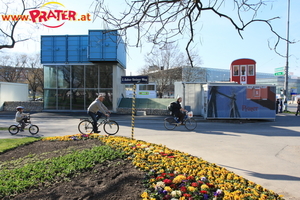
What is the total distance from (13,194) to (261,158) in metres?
6.17

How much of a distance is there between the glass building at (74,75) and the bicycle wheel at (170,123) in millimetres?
11989

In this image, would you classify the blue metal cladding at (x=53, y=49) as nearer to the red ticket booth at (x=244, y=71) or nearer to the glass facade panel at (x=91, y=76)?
the glass facade panel at (x=91, y=76)

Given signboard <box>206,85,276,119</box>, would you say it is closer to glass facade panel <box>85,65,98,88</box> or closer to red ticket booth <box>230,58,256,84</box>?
red ticket booth <box>230,58,256,84</box>

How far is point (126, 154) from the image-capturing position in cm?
549

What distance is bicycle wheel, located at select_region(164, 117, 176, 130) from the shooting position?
12.8 m

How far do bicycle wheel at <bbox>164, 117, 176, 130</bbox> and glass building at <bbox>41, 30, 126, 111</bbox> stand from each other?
12.0 meters

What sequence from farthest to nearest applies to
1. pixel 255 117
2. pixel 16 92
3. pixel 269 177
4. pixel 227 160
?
pixel 16 92 < pixel 255 117 < pixel 227 160 < pixel 269 177

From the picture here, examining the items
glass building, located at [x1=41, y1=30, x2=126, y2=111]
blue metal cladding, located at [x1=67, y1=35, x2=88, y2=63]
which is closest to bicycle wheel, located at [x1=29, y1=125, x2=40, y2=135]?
glass building, located at [x1=41, y1=30, x2=126, y2=111]

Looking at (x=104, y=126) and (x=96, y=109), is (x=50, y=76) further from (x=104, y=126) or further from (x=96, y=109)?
(x=96, y=109)

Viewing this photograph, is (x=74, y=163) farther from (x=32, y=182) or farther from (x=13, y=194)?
(x=13, y=194)

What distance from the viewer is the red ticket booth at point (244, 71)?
24594mm

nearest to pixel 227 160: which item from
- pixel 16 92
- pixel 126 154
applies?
pixel 126 154

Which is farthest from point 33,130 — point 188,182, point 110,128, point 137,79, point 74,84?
point 74,84

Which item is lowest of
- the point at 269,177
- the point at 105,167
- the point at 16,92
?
the point at 269,177
